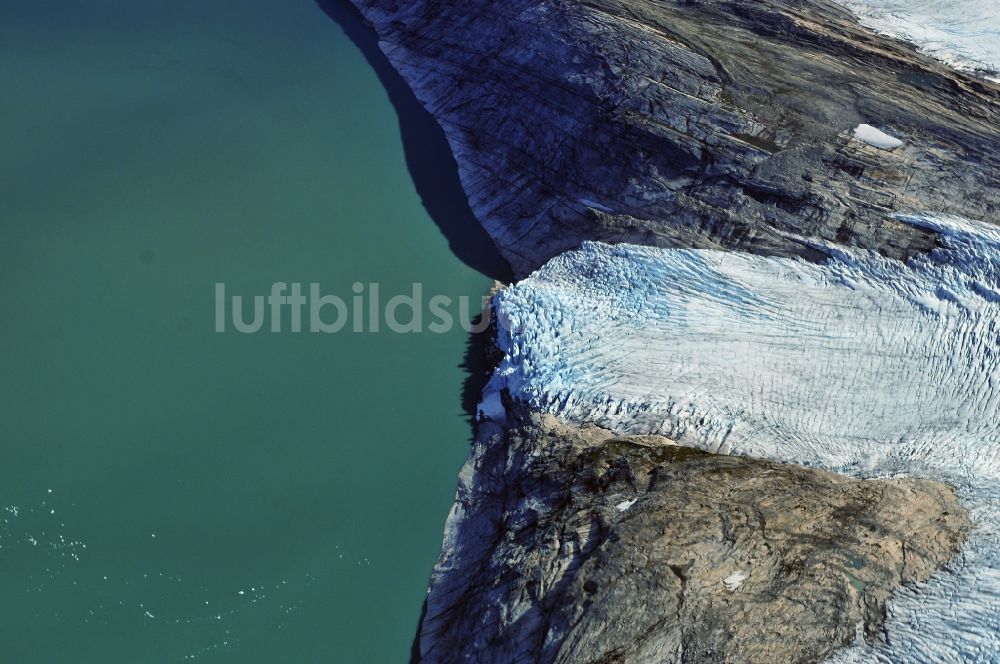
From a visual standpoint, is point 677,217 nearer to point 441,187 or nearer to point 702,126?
point 702,126

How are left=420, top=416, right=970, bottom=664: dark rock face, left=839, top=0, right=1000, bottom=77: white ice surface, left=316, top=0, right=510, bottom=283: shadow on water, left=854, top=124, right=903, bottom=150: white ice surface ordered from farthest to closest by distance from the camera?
left=839, top=0, right=1000, bottom=77: white ice surface < left=316, top=0, right=510, bottom=283: shadow on water < left=854, top=124, right=903, bottom=150: white ice surface < left=420, top=416, right=970, bottom=664: dark rock face

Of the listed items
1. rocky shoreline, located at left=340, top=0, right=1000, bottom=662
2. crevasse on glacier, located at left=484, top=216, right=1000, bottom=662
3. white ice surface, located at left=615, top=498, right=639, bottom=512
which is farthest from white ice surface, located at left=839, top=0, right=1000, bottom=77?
white ice surface, located at left=615, top=498, right=639, bottom=512

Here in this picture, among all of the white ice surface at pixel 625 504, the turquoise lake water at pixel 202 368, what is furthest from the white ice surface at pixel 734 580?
the turquoise lake water at pixel 202 368

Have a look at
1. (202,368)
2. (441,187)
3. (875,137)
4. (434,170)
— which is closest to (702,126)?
(875,137)

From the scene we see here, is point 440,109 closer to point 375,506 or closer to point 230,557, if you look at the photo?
point 375,506

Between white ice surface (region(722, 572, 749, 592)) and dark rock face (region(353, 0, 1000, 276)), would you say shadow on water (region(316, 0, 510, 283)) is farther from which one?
white ice surface (region(722, 572, 749, 592))

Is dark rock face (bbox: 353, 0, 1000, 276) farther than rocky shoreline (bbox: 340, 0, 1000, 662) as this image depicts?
Yes

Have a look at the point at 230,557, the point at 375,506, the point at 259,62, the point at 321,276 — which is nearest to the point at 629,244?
the point at 321,276
